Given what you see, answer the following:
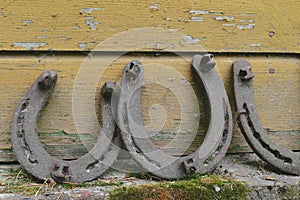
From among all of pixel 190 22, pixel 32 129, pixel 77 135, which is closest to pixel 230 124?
pixel 190 22

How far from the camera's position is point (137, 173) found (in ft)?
3.56

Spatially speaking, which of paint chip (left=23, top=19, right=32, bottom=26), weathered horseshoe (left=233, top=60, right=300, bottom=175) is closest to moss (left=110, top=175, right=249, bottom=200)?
weathered horseshoe (left=233, top=60, right=300, bottom=175)

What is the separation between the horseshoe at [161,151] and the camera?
1058 millimetres

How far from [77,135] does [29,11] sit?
1.17 feet

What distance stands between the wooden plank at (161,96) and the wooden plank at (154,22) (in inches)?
1.5

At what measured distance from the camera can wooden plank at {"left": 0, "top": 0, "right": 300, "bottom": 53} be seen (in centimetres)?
113

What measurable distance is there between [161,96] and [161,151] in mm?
173

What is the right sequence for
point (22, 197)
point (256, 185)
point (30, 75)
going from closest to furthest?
1. point (22, 197)
2. point (256, 185)
3. point (30, 75)

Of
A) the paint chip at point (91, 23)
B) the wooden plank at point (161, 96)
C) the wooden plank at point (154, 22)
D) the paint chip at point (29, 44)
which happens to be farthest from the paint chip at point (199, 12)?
the paint chip at point (29, 44)

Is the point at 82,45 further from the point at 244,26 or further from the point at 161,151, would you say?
the point at 244,26

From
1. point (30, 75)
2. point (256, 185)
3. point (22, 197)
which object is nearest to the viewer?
point (22, 197)

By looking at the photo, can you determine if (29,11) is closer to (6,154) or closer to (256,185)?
(6,154)

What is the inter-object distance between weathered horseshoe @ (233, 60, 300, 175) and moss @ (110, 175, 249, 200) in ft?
0.53

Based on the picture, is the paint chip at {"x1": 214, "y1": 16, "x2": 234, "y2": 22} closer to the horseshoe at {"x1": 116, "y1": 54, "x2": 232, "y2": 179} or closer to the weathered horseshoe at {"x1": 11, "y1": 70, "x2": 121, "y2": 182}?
the horseshoe at {"x1": 116, "y1": 54, "x2": 232, "y2": 179}
